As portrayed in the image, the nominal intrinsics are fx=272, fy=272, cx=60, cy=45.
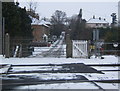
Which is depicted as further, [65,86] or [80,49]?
Answer: [80,49]

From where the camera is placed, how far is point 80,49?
1984 cm

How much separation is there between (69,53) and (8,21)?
9689mm

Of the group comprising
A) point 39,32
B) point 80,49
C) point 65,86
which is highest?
point 39,32

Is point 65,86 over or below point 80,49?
below

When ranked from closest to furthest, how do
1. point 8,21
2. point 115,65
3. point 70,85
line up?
point 70,85, point 115,65, point 8,21

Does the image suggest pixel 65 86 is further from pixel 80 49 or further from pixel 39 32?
pixel 39 32

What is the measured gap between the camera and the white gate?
64.7 feet

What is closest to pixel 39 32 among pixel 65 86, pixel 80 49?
pixel 80 49

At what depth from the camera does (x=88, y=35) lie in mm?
44500

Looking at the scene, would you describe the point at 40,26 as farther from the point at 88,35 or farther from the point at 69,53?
the point at 69,53

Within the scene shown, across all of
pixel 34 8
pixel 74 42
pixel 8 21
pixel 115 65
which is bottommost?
pixel 115 65

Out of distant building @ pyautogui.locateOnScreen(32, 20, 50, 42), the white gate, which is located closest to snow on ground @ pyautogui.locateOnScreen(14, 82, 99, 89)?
the white gate

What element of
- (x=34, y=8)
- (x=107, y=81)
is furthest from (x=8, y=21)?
(x=34, y=8)

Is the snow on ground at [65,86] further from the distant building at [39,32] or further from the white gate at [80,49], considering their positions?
the distant building at [39,32]
